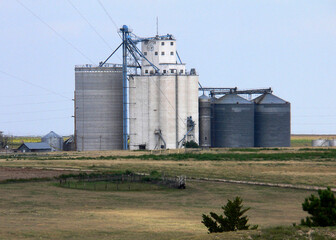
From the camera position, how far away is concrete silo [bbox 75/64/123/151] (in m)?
135

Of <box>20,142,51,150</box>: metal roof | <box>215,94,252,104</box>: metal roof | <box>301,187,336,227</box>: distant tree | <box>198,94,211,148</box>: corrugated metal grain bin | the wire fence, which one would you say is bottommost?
the wire fence

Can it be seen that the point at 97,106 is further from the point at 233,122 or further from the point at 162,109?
the point at 233,122

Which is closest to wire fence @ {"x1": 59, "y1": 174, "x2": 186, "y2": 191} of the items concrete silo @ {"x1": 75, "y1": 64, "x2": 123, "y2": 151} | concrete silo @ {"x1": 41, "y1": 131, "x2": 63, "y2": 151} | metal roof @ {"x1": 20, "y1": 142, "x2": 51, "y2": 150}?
concrete silo @ {"x1": 75, "y1": 64, "x2": 123, "y2": 151}

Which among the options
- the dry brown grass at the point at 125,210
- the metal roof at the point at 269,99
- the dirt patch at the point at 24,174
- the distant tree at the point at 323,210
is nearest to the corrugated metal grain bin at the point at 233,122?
the metal roof at the point at 269,99

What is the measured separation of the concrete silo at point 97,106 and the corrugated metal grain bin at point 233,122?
795 inches

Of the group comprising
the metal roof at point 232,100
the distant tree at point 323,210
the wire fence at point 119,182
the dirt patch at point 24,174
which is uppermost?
the metal roof at point 232,100

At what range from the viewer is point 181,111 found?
13112 centimetres

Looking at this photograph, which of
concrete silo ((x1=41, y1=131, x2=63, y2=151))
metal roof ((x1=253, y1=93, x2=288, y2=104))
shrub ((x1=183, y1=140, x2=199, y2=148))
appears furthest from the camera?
concrete silo ((x1=41, y1=131, x2=63, y2=151))

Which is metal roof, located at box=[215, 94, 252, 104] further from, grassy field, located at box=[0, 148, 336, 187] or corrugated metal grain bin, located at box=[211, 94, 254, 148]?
grassy field, located at box=[0, 148, 336, 187]

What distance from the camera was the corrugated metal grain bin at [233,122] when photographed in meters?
138

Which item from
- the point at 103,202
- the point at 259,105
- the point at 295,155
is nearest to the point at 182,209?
the point at 103,202

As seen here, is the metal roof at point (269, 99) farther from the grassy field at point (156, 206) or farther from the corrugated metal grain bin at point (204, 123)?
the grassy field at point (156, 206)

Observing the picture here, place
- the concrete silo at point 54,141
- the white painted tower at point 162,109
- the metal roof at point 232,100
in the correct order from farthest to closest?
1. the concrete silo at point 54,141
2. the metal roof at point 232,100
3. the white painted tower at point 162,109

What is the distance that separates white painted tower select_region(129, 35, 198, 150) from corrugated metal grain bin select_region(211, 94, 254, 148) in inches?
325
